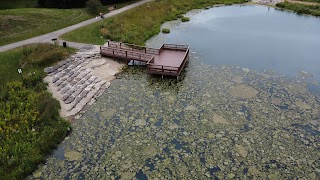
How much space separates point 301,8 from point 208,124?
151 ft

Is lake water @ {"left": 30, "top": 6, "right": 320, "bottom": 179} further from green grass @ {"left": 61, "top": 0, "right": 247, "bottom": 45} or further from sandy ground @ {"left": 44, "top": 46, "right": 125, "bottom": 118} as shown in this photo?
green grass @ {"left": 61, "top": 0, "right": 247, "bottom": 45}

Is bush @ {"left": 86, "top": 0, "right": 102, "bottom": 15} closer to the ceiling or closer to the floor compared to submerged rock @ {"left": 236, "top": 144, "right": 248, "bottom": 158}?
closer to the ceiling

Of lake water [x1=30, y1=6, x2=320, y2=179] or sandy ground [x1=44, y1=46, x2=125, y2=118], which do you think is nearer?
lake water [x1=30, y1=6, x2=320, y2=179]

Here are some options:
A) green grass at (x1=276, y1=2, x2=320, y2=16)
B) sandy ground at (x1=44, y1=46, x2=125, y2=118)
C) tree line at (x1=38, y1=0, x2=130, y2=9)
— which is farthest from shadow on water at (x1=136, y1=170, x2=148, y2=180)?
green grass at (x1=276, y1=2, x2=320, y2=16)

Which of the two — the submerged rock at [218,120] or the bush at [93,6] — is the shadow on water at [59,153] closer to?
the submerged rock at [218,120]

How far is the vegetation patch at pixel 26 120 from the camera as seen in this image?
19922 mm

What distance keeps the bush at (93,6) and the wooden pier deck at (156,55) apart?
12614 mm

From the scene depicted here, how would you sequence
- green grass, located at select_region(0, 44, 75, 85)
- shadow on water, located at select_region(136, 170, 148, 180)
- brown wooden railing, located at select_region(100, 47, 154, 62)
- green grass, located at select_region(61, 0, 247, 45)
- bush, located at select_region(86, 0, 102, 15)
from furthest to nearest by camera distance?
bush, located at select_region(86, 0, 102, 15)
green grass, located at select_region(61, 0, 247, 45)
brown wooden railing, located at select_region(100, 47, 154, 62)
green grass, located at select_region(0, 44, 75, 85)
shadow on water, located at select_region(136, 170, 148, 180)

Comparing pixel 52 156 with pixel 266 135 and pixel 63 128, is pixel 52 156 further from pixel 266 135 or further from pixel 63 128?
pixel 266 135

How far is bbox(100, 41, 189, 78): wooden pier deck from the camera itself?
3194 cm

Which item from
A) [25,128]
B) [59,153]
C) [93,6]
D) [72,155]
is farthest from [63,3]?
[72,155]

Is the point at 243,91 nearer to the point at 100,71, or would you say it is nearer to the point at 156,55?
the point at 156,55

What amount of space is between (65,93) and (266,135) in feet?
60.8

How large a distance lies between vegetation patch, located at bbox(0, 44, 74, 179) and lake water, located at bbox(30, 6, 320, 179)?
3.16 ft
